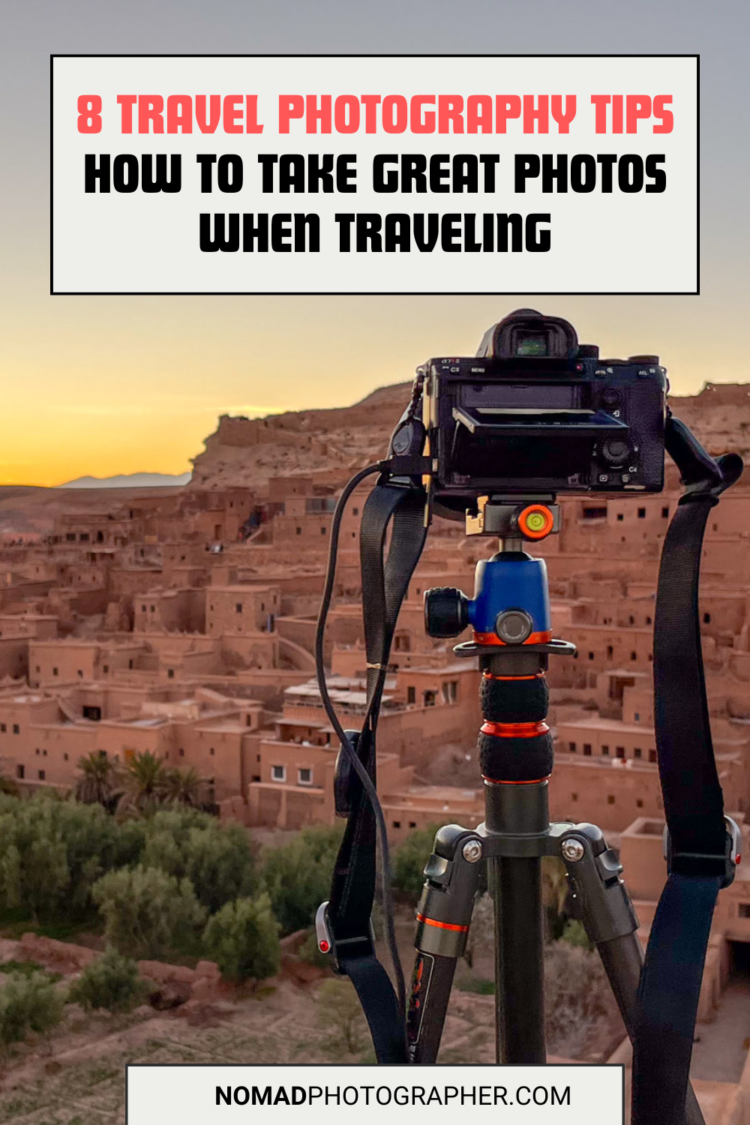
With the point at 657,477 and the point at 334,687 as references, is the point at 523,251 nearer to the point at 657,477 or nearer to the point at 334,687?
the point at 657,477

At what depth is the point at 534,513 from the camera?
119cm

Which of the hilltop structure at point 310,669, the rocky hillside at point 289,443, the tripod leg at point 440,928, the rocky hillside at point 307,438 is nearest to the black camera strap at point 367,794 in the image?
the tripod leg at point 440,928

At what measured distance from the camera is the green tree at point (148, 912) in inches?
304

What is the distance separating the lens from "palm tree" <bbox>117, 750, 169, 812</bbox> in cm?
949

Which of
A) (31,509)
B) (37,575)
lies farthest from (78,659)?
(31,509)

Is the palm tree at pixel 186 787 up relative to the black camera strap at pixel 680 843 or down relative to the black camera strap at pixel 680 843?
down

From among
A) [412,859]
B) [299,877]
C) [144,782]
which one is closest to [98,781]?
[144,782]

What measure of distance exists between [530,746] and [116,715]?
10475 mm

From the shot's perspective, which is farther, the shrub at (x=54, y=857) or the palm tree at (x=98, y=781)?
the palm tree at (x=98, y=781)

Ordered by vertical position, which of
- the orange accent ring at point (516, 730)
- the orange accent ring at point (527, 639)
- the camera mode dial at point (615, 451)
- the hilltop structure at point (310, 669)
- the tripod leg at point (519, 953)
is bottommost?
the hilltop structure at point (310, 669)

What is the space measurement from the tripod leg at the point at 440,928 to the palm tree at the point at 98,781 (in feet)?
29.0

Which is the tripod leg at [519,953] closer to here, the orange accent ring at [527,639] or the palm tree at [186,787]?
the orange accent ring at [527,639]

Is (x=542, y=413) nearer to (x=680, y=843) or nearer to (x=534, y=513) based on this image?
(x=534, y=513)

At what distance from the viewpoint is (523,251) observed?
6.91ft
